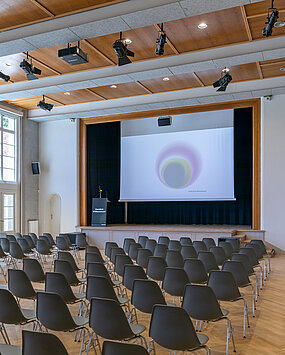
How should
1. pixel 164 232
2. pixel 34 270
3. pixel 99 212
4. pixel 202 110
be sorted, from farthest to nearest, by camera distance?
1. pixel 99 212
2. pixel 202 110
3. pixel 164 232
4. pixel 34 270

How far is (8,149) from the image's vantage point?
13547mm

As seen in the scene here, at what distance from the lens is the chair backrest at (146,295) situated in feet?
12.4

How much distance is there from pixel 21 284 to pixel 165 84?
787cm

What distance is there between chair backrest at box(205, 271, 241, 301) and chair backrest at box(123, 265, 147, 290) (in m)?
0.93

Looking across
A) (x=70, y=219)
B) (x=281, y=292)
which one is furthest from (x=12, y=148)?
(x=281, y=292)

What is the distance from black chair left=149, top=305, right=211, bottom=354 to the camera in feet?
9.51

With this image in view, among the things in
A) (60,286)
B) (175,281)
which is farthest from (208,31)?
(60,286)

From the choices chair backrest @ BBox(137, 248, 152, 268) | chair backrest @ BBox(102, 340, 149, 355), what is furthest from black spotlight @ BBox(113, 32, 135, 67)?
chair backrest @ BBox(102, 340, 149, 355)

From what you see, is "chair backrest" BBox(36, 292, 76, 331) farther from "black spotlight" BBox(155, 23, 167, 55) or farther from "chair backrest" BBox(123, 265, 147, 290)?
"black spotlight" BBox(155, 23, 167, 55)

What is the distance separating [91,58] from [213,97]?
14.3 ft

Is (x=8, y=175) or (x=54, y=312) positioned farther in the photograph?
(x=8, y=175)

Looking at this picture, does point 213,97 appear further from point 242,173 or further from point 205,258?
point 205,258

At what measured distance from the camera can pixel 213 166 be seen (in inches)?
501

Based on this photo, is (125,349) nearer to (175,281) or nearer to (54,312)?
(54,312)
